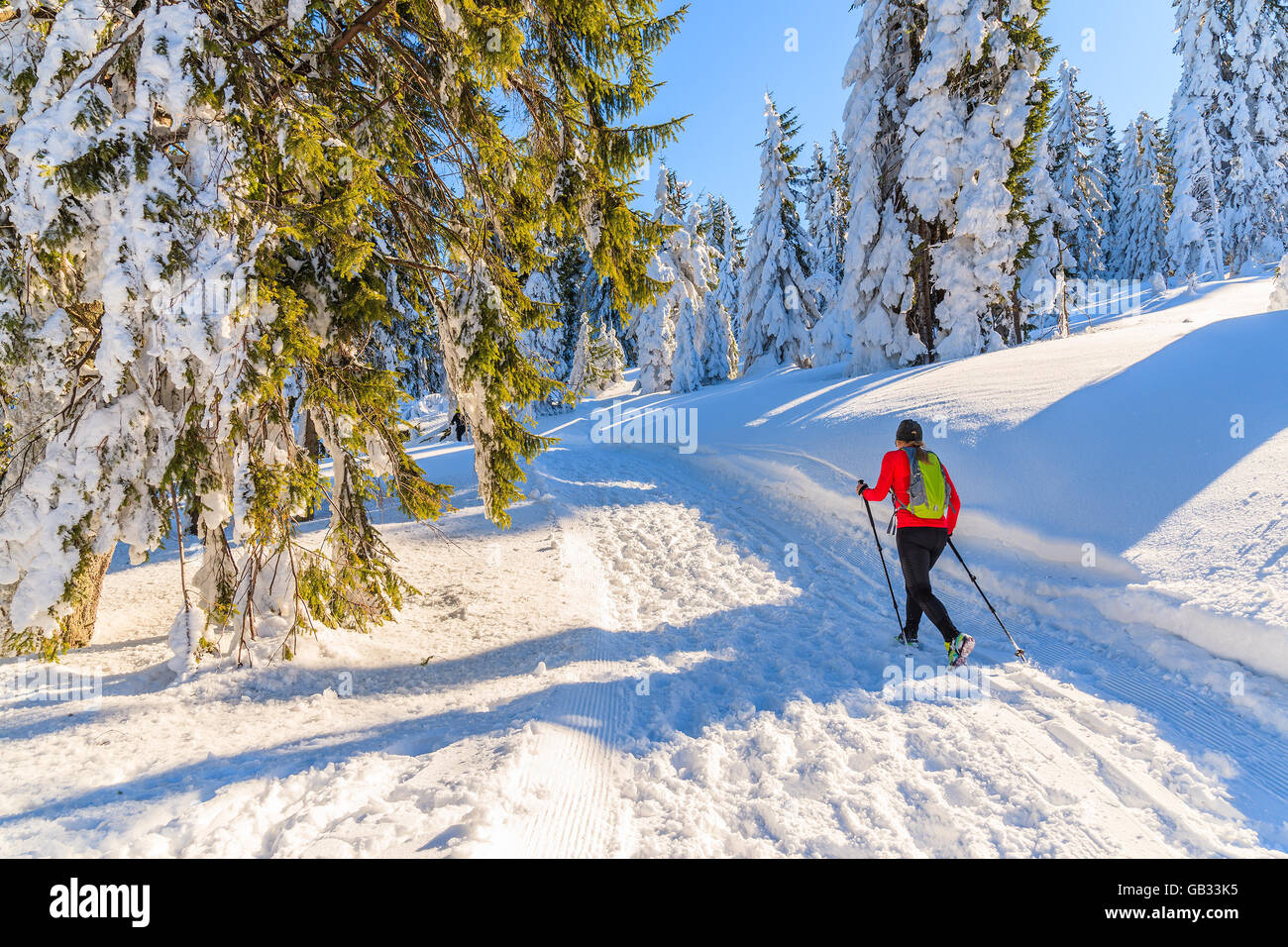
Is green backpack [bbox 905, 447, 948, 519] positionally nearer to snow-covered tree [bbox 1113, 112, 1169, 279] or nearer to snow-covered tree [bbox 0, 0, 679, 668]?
snow-covered tree [bbox 0, 0, 679, 668]

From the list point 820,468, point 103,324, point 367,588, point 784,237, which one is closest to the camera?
point 103,324

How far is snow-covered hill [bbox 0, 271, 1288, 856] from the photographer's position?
321 centimetres

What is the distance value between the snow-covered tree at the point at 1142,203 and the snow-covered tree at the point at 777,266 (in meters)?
29.3

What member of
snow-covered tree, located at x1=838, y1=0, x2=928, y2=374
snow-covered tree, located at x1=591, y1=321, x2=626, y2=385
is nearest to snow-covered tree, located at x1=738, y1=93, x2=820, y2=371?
snow-covered tree, located at x1=591, y1=321, x2=626, y2=385

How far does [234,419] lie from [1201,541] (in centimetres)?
836

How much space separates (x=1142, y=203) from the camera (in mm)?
45562

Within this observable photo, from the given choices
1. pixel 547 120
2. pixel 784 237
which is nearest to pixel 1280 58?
pixel 784 237

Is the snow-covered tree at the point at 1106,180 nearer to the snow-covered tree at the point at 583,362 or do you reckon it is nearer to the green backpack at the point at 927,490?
the snow-covered tree at the point at 583,362

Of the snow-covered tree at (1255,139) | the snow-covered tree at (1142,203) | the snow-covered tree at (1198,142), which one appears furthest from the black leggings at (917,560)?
the snow-covered tree at (1142,203)

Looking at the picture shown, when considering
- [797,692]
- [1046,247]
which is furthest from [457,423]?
[1046,247]

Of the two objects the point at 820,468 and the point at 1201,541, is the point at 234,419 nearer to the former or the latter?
the point at 1201,541

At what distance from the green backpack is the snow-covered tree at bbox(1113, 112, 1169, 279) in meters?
52.1

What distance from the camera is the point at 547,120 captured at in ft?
19.9

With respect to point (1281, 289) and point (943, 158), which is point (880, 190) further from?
point (1281, 289)
